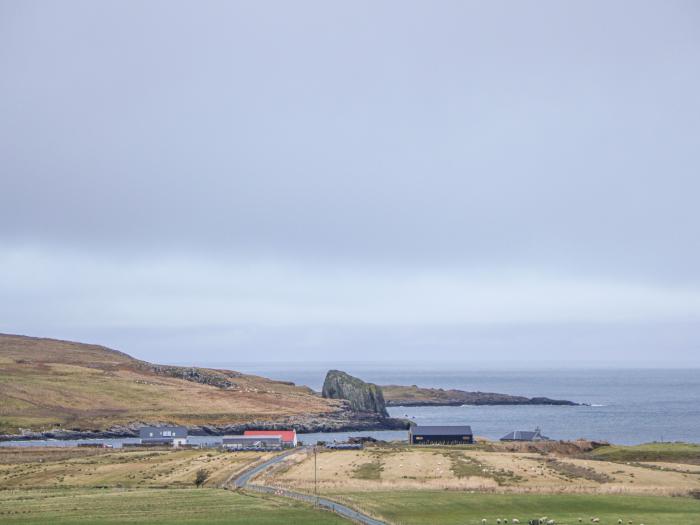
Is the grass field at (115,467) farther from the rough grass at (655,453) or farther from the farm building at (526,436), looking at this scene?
the rough grass at (655,453)

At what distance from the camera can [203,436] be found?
156125 mm

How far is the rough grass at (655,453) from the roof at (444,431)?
21783 millimetres

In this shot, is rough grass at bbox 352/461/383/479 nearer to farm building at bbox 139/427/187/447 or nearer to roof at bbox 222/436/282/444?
roof at bbox 222/436/282/444

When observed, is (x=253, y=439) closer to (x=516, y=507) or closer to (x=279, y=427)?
(x=279, y=427)

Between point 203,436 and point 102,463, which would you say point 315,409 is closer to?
point 203,436

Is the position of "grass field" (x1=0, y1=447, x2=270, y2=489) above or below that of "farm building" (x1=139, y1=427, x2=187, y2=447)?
below

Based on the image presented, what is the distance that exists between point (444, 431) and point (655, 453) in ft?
110

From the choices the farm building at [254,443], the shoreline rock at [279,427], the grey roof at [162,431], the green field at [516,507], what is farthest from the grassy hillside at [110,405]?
the green field at [516,507]

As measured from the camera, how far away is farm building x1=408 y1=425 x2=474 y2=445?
123 m

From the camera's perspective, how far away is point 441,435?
12531cm

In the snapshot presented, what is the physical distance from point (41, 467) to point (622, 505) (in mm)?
59746

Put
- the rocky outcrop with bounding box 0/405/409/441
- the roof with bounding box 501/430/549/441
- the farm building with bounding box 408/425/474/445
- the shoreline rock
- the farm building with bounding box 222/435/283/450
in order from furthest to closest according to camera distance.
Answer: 1. the rocky outcrop with bounding box 0/405/409/441
2. the shoreline rock
3. the roof with bounding box 501/430/549/441
4. the farm building with bounding box 408/425/474/445
5. the farm building with bounding box 222/435/283/450

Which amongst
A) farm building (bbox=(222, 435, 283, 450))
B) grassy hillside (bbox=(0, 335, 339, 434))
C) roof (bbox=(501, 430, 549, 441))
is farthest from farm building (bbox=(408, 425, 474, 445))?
grassy hillside (bbox=(0, 335, 339, 434))

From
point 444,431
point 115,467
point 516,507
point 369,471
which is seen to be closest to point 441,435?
point 444,431
